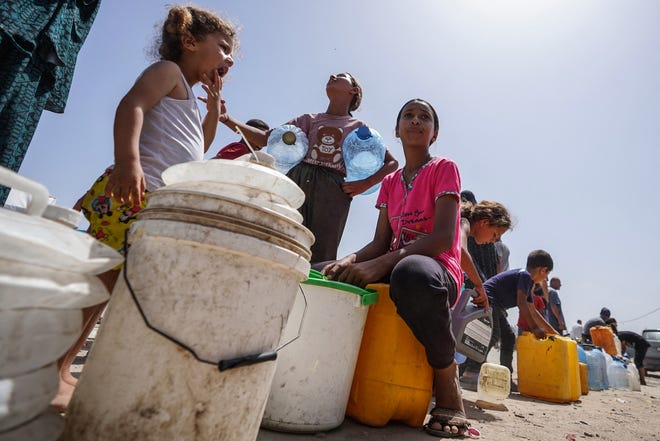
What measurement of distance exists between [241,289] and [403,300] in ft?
3.23

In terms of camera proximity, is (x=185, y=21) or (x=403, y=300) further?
(x=185, y=21)

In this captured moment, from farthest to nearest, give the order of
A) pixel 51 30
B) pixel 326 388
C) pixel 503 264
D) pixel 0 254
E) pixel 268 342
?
1. pixel 503 264
2. pixel 51 30
3. pixel 326 388
4. pixel 268 342
5. pixel 0 254

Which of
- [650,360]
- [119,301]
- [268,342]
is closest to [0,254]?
[119,301]

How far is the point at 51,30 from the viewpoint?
2.01 meters

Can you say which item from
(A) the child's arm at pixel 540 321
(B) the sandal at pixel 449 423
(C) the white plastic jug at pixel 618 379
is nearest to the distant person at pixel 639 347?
(C) the white plastic jug at pixel 618 379

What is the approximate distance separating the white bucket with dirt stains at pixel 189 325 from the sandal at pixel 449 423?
1169mm

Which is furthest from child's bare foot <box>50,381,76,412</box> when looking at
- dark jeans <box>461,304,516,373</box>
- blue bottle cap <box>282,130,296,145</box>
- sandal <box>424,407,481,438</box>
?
dark jeans <box>461,304,516,373</box>

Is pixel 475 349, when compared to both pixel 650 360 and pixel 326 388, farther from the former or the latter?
pixel 650 360

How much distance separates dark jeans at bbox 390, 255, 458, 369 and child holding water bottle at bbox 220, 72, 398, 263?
4.26 ft

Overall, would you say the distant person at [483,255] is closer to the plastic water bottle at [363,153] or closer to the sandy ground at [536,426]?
the sandy ground at [536,426]

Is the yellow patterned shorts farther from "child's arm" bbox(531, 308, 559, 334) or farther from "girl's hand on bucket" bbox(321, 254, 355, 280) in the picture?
"child's arm" bbox(531, 308, 559, 334)

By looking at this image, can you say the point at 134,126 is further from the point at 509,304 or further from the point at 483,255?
the point at 483,255

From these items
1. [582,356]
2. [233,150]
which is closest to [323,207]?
[233,150]

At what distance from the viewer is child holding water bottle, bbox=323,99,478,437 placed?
1.69m
